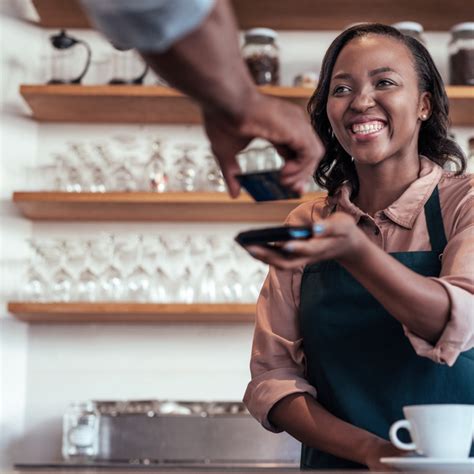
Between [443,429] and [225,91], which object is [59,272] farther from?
[225,91]

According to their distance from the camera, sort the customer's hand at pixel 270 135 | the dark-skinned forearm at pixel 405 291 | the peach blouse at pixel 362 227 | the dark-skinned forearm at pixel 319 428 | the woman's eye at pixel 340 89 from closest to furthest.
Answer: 1. the customer's hand at pixel 270 135
2. the dark-skinned forearm at pixel 405 291
3. the dark-skinned forearm at pixel 319 428
4. the peach blouse at pixel 362 227
5. the woman's eye at pixel 340 89

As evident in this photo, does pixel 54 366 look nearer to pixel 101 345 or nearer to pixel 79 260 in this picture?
pixel 101 345

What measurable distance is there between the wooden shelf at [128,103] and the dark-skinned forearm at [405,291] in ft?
6.09

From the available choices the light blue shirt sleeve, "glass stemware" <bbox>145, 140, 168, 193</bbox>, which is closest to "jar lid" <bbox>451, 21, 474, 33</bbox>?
"glass stemware" <bbox>145, 140, 168, 193</bbox>

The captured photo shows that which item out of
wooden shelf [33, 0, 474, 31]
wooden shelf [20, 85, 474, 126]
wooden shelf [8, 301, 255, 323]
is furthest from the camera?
wooden shelf [33, 0, 474, 31]

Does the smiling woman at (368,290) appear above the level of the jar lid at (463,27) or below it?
below

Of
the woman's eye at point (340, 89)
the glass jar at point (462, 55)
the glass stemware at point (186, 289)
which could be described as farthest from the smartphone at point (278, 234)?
the glass jar at point (462, 55)

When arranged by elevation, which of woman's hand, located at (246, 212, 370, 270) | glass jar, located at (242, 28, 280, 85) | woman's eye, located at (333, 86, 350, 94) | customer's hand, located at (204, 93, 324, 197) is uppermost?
glass jar, located at (242, 28, 280, 85)

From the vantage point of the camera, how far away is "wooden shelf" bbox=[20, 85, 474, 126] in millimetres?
3154

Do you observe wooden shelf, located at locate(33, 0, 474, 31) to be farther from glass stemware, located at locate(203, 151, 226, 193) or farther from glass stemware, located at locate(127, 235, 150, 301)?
glass stemware, located at locate(127, 235, 150, 301)

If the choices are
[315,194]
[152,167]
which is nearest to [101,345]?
[152,167]

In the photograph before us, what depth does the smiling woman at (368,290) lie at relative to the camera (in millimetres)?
1457

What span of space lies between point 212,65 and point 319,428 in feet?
2.44

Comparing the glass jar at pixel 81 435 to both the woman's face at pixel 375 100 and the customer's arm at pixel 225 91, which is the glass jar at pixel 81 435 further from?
the customer's arm at pixel 225 91
